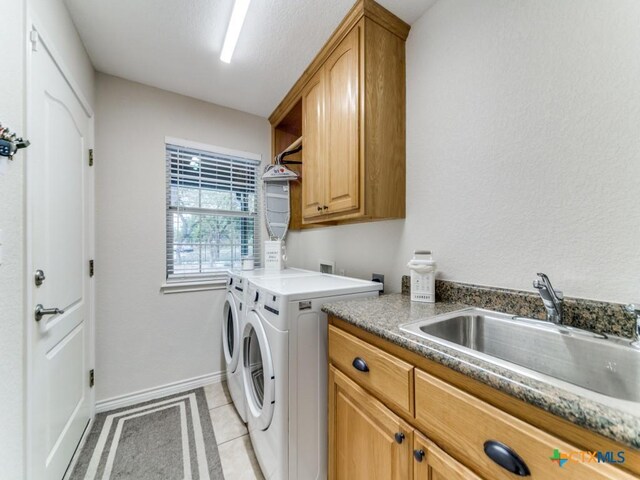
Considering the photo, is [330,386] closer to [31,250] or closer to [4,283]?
[4,283]

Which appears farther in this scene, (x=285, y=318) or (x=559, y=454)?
(x=285, y=318)

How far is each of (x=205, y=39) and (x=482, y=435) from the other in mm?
2321

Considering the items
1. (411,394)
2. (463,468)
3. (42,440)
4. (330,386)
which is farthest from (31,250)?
(463,468)

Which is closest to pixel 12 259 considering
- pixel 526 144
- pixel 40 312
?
pixel 40 312

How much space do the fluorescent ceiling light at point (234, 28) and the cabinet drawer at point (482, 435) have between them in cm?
190

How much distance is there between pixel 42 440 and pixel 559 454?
1886mm

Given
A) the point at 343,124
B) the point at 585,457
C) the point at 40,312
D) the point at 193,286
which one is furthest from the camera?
the point at 193,286

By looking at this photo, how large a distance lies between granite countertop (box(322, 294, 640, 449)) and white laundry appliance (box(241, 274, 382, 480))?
0.72 ft

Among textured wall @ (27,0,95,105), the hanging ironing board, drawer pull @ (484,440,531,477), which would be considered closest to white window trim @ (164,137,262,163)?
the hanging ironing board

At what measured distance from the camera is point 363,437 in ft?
3.13

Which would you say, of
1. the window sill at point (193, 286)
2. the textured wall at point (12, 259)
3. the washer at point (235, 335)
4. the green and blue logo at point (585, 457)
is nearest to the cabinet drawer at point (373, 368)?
the green and blue logo at point (585, 457)

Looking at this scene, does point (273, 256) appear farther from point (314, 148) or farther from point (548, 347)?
point (548, 347)

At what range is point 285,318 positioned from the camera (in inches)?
45.1

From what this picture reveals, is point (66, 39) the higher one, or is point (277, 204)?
point (66, 39)
